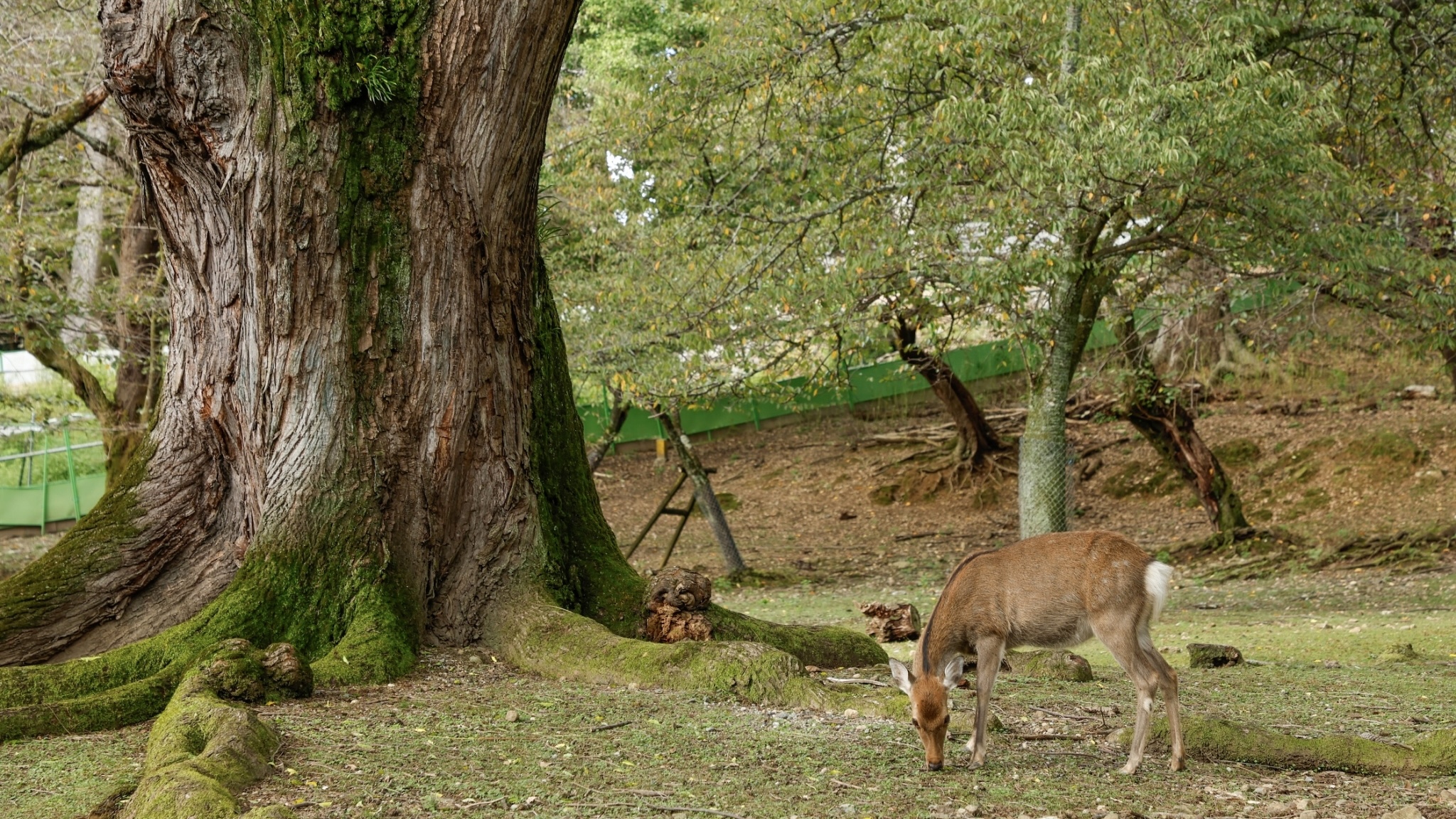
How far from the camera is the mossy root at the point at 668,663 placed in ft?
20.0

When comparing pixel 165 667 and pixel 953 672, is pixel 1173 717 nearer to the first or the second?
pixel 953 672

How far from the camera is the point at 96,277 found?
1856 cm

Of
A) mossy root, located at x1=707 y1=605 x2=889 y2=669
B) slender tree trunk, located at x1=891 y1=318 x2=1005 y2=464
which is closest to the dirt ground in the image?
slender tree trunk, located at x1=891 y1=318 x2=1005 y2=464

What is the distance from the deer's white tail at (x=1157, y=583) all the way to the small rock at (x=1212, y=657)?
123 inches

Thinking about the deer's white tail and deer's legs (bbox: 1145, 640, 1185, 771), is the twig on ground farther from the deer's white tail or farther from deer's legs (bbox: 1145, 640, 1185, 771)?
the deer's white tail

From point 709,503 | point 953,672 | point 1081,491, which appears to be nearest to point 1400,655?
point 953,672

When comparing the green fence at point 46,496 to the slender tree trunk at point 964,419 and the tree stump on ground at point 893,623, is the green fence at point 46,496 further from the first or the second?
the tree stump on ground at point 893,623

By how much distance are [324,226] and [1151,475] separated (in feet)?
56.8

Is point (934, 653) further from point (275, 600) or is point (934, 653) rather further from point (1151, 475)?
point (1151, 475)

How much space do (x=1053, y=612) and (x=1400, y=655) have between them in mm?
4919

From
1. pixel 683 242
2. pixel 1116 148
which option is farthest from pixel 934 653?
pixel 683 242

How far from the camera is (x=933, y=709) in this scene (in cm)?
503

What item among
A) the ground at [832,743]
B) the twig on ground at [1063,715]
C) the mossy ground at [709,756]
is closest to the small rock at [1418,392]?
the ground at [832,743]

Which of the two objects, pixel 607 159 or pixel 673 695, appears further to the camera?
pixel 607 159
